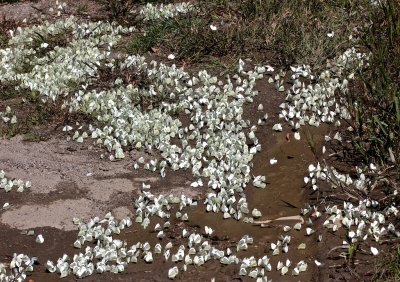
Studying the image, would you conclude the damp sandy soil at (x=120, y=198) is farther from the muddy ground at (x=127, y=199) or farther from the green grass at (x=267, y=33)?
the green grass at (x=267, y=33)

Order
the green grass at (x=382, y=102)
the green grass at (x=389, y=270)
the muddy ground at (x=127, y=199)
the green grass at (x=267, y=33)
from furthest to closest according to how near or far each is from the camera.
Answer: the green grass at (x=267, y=33) < the green grass at (x=382, y=102) < the muddy ground at (x=127, y=199) < the green grass at (x=389, y=270)

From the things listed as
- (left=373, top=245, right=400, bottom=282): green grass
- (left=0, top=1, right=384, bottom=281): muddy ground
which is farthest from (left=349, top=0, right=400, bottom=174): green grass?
(left=373, top=245, right=400, bottom=282): green grass

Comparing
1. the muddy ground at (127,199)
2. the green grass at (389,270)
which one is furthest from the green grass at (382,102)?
the green grass at (389,270)

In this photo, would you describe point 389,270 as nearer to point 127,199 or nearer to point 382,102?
point 382,102

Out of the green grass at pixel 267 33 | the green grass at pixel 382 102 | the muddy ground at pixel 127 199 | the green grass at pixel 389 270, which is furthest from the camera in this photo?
the green grass at pixel 267 33

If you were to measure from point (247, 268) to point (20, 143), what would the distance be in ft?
9.68

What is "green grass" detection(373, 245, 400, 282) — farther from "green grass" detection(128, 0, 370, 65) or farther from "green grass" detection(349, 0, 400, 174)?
"green grass" detection(128, 0, 370, 65)

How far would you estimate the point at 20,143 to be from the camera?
25.0ft

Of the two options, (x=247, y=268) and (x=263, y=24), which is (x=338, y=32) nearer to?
(x=263, y=24)

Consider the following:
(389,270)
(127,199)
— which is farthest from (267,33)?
(389,270)

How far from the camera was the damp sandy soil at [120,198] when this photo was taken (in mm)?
6027

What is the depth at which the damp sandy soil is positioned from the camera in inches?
237

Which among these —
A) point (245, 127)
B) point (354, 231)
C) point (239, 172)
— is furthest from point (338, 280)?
point (245, 127)

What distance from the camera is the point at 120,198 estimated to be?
22.2 feet
